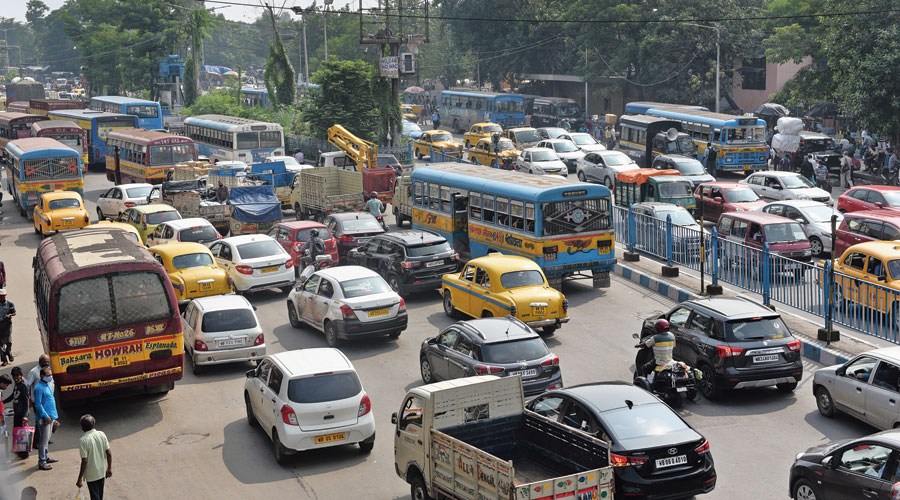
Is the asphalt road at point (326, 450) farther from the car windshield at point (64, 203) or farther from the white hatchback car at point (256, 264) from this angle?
the car windshield at point (64, 203)

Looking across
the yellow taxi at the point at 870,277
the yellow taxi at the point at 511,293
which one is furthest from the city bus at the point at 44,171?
the yellow taxi at the point at 870,277

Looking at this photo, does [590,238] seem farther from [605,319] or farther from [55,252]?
[55,252]

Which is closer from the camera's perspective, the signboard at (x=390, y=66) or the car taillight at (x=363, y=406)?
the car taillight at (x=363, y=406)

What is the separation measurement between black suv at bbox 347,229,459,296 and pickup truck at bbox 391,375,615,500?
424 inches

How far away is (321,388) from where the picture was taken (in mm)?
13562

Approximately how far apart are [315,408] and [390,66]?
35.8m

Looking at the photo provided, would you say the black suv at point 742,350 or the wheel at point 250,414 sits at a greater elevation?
the black suv at point 742,350

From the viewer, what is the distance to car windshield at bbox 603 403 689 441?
11.3 m

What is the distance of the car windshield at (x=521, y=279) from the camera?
19.6 meters

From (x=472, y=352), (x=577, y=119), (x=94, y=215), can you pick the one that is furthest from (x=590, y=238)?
(x=577, y=119)

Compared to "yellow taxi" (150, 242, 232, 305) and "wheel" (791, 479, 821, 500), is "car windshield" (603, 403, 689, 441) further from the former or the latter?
"yellow taxi" (150, 242, 232, 305)

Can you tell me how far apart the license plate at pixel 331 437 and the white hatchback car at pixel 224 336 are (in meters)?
5.10

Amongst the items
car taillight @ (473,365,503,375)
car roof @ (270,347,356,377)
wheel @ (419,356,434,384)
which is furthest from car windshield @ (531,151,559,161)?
car roof @ (270,347,356,377)

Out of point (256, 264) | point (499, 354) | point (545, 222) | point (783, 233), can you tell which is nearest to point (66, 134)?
point (256, 264)
